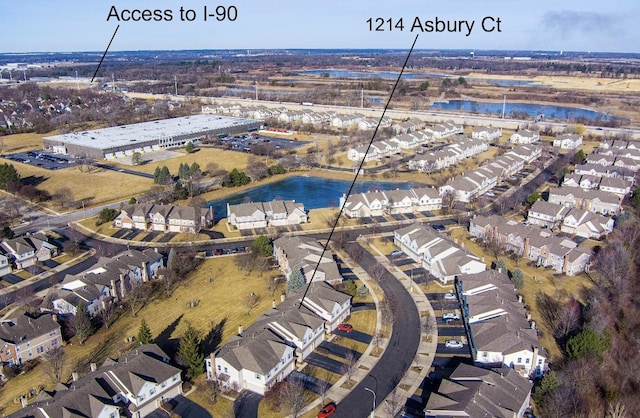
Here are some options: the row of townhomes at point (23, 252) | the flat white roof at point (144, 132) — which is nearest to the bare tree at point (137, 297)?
the row of townhomes at point (23, 252)

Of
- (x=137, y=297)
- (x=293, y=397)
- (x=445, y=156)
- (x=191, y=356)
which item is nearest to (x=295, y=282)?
(x=191, y=356)

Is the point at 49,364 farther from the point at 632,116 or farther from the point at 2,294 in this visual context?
the point at 632,116

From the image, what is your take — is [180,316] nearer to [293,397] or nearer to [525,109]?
[293,397]

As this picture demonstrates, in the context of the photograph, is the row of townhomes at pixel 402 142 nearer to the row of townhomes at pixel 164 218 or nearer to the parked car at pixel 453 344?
the row of townhomes at pixel 164 218

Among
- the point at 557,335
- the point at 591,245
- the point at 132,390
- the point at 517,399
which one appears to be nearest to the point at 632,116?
the point at 591,245

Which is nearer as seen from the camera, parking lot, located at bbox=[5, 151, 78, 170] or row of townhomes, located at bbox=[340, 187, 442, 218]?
row of townhomes, located at bbox=[340, 187, 442, 218]

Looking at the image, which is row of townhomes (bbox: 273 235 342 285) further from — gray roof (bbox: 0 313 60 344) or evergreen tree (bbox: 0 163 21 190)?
evergreen tree (bbox: 0 163 21 190)

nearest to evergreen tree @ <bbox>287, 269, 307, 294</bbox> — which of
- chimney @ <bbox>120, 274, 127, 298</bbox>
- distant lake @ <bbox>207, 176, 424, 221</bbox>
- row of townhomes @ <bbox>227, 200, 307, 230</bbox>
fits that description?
chimney @ <bbox>120, 274, 127, 298</bbox>
